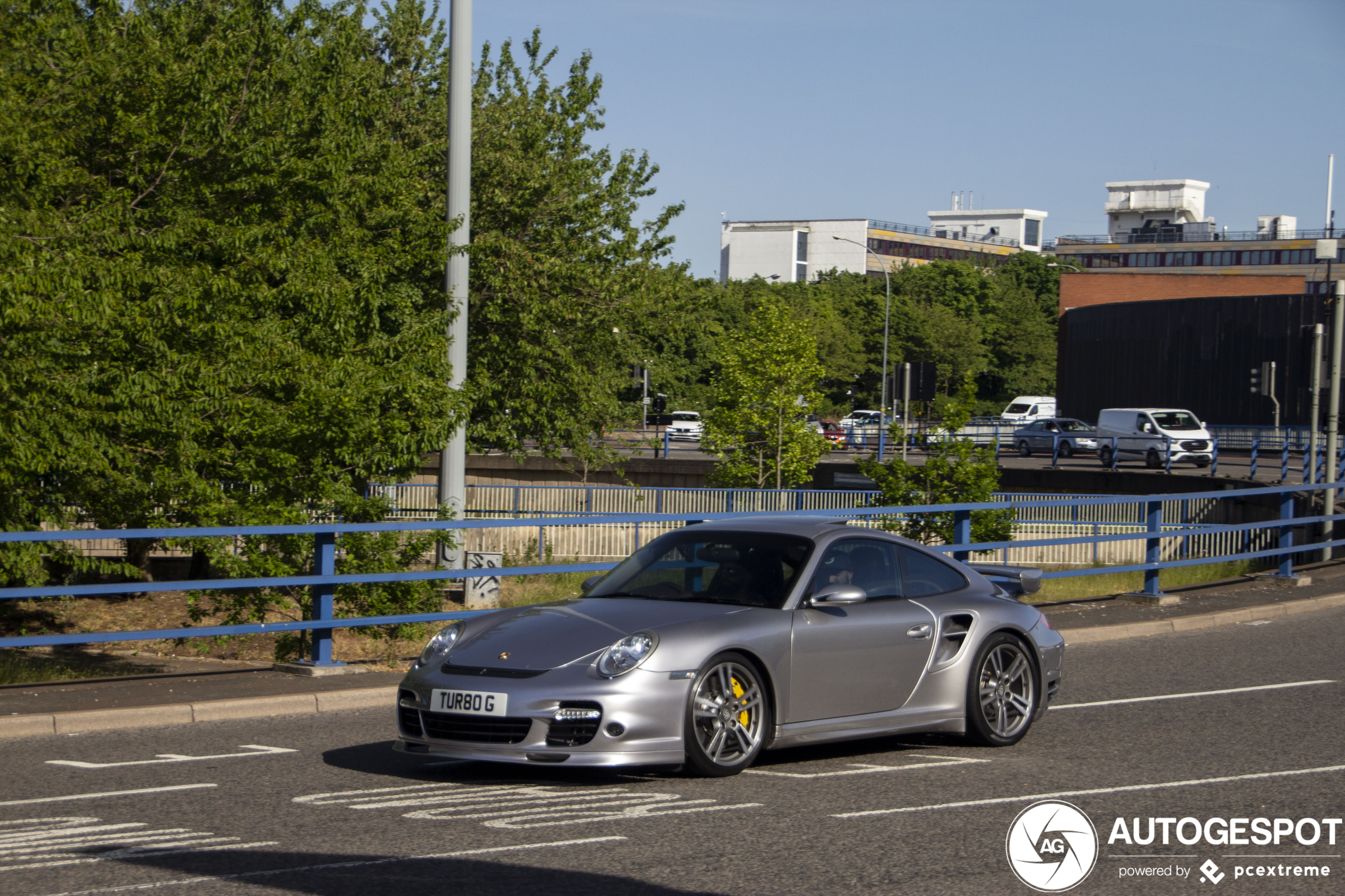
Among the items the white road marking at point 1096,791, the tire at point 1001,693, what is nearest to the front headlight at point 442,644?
the white road marking at point 1096,791

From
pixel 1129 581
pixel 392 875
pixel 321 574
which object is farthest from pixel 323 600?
pixel 1129 581

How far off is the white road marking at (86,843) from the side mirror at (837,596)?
3.13m

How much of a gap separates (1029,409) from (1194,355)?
9609mm

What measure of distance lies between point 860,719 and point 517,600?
44.2 feet

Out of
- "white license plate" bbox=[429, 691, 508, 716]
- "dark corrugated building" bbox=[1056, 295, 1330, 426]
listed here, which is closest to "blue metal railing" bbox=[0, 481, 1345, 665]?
"white license plate" bbox=[429, 691, 508, 716]

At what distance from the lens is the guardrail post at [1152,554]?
1574cm

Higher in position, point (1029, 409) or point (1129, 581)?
point (1029, 409)

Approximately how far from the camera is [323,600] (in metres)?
10.6

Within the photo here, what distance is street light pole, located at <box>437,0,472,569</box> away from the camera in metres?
14.7

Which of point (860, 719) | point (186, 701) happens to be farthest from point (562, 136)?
point (860, 719)

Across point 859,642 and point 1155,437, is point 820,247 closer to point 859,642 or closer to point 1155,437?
point 1155,437

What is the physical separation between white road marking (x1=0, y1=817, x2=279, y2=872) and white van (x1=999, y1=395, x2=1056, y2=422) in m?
62.7

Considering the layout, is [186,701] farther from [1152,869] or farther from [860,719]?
[1152,869]

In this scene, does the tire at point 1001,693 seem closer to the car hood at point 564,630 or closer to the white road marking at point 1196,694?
the white road marking at point 1196,694
